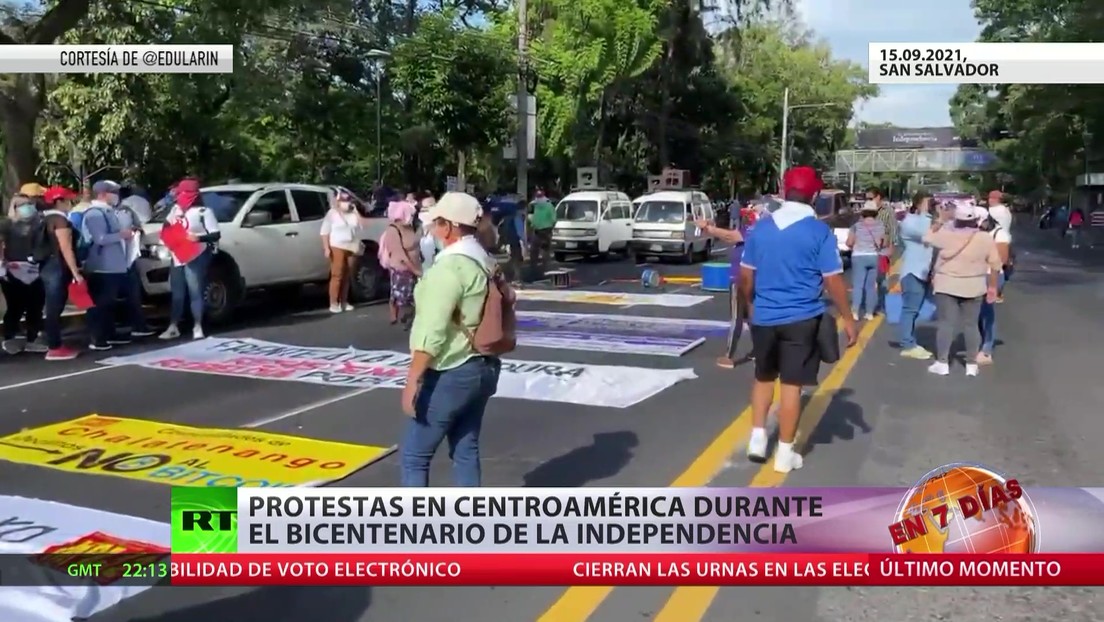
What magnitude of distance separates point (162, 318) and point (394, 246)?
3510 mm

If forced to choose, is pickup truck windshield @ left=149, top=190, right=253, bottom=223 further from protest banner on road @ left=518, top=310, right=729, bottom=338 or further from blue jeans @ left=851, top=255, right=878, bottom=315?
blue jeans @ left=851, top=255, right=878, bottom=315

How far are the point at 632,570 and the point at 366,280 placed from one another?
1250cm

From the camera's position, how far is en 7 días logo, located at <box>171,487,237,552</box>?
4.34 meters

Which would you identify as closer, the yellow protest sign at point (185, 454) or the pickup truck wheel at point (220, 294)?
the yellow protest sign at point (185, 454)

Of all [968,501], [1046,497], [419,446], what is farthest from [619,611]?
[1046,497]

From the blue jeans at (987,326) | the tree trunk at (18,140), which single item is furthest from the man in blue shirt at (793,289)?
the tree trunk at (18,140)

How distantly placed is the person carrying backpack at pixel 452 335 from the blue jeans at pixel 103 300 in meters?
7.64

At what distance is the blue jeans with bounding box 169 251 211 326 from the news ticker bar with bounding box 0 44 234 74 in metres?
2.12

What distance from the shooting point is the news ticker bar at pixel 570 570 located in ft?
14.5

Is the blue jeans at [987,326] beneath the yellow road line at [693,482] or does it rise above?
above

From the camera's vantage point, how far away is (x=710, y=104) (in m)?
45.2

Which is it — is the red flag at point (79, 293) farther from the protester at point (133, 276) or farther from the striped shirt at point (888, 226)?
the striped shirt at point (888, 226)

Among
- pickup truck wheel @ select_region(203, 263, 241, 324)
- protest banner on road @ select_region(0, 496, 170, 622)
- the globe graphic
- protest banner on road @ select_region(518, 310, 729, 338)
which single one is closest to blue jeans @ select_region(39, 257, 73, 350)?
pickup truck wheel @ select_region(203, 263, 241, 324)

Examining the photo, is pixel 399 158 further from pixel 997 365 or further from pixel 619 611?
pixel 619 611
